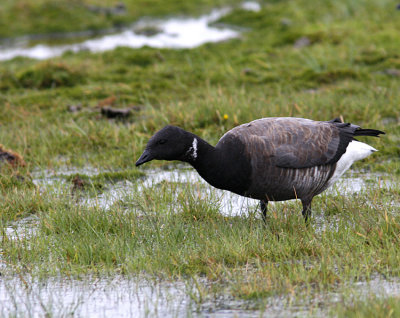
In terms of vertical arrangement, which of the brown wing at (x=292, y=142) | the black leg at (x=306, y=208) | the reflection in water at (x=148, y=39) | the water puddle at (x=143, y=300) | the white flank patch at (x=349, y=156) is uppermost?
the reflection in water at (x=148, y=39)

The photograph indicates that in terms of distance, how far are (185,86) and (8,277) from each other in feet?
27.4

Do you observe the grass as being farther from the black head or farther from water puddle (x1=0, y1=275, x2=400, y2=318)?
the black head

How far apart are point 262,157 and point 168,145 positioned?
1054 millimetres

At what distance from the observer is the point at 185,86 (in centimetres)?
1372

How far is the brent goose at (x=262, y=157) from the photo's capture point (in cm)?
668

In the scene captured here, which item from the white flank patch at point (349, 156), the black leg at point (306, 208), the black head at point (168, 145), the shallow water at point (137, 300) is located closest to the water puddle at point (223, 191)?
the white flank patch at point (349, 156)

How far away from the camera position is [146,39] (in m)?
23.0

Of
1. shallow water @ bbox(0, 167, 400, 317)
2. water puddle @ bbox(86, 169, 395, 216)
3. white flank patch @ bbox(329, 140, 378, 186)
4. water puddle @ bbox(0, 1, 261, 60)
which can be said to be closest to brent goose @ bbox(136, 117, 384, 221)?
white flank patch @ bbox(329, 140, 378, 186)

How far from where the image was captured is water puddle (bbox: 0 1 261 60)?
2103 cm

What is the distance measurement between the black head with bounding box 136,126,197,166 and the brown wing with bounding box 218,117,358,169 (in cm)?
44

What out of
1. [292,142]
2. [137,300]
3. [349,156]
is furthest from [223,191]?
[137,300]

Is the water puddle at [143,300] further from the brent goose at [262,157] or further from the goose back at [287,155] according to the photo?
the goose back at [287,155]

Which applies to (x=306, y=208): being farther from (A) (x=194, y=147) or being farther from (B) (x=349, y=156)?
(A) (x=194, y=147)

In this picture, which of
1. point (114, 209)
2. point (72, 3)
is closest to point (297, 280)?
point (114, 209)
